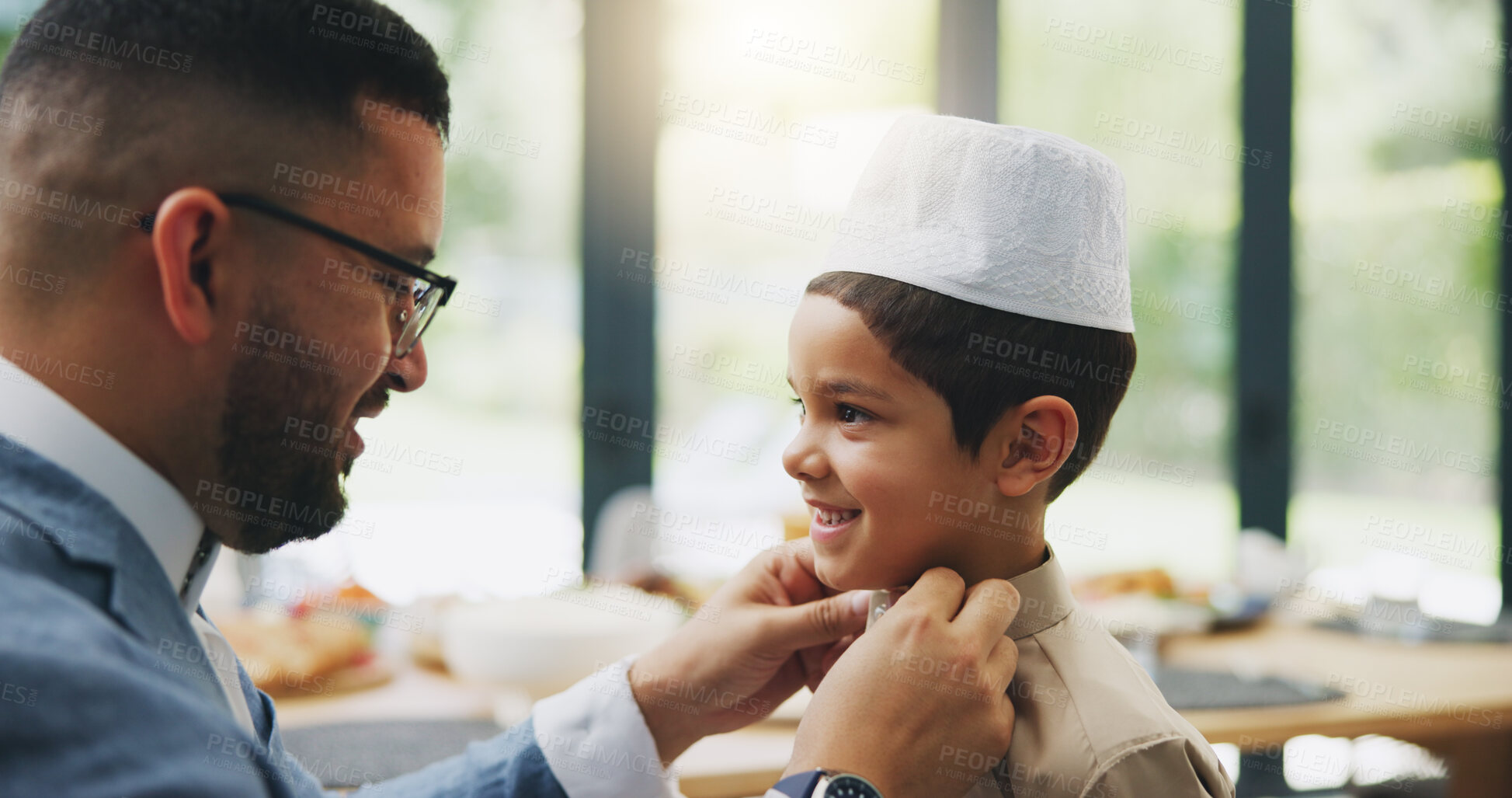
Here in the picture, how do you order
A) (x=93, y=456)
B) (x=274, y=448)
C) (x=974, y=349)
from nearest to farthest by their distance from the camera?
(x=93, y=456) → (x=274, y=448) → (x=974, y=349)

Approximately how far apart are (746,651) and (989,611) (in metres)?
0.35

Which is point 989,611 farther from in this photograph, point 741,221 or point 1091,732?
point 741,221

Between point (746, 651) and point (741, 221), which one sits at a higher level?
point (741, 221)

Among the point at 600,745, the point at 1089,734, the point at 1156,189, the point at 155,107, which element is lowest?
the point at 600,745

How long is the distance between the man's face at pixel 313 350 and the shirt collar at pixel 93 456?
0.05 metres

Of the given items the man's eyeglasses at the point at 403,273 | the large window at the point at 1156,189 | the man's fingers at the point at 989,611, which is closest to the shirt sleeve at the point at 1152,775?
the man's fingers at the point at 989,611

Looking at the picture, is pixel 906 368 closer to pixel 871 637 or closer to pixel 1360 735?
pixel 871 637

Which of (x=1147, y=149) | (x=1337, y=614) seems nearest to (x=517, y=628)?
(x=1337, y=614)

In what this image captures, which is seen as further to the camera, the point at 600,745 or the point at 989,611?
the point at 600,745

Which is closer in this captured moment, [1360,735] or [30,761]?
[30,761]

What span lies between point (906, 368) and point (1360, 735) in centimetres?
111

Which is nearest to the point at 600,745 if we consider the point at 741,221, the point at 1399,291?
the point at 741,221

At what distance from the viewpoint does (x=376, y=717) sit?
1.61 meters

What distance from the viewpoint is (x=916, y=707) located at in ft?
3.12
